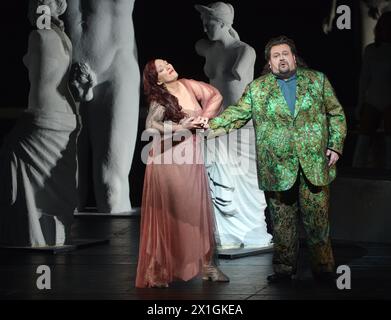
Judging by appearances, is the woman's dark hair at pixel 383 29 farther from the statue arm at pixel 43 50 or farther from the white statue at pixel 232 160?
the statue arm at pixel 43 50

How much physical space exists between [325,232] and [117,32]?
16.4 feet

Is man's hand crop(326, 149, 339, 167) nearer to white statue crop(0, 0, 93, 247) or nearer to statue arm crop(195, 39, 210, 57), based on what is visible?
white statue crop(0, 0, 93, 247)

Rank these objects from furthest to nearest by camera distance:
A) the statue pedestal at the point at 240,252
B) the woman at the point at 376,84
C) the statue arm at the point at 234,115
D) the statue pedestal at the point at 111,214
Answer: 1. the woman at the point at 376,84
2. the statue pedestal at the point at 111,214
3. the statue pedestal at the point at 240,252
4. the statue arm at the point at 234,115

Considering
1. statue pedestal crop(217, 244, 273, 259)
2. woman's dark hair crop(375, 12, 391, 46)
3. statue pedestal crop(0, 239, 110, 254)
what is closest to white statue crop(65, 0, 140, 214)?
woman's dark hair crop(375, 12, 391, 46)

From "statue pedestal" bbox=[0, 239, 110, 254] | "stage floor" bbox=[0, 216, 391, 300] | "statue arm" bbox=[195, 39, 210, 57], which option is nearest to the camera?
"stage floor" bbox=[0, 216, 391, 300]

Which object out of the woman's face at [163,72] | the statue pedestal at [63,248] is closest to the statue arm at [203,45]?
the statue pedestal at [63,248]

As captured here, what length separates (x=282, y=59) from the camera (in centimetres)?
911

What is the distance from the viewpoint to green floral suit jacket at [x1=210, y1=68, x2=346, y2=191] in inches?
357

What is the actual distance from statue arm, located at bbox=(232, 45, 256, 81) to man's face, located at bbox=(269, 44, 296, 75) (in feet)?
8.16

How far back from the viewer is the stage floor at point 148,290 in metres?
8.95

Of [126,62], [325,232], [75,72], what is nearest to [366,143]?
[126,62]

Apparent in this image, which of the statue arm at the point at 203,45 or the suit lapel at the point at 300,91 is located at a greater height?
the statue arm at the point at 203,45

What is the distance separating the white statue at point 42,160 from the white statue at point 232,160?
1054 mm

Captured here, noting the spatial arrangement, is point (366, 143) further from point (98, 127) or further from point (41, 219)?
point (41, 219)
